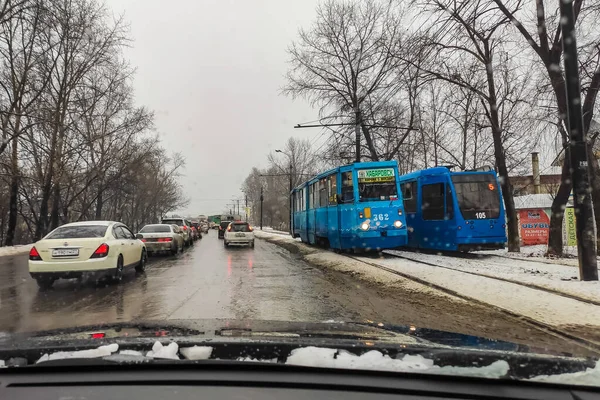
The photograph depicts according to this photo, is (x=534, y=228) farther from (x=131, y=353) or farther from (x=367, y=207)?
(x=131, y=353)

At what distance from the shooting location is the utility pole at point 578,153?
30.3 feet

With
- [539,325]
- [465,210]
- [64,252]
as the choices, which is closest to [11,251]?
[64,252]

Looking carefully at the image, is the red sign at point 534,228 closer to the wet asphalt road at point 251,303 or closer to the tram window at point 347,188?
the tram window at point 347,188

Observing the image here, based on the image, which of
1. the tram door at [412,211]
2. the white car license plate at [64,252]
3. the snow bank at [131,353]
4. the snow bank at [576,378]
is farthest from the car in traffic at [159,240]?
the snow bank at [576,378]

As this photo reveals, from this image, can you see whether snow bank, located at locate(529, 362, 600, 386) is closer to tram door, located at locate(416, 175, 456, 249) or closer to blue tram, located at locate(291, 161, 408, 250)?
blue tram, located at locate(291, 161, 408, 250)

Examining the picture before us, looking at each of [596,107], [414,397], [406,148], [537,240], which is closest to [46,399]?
[414,397]

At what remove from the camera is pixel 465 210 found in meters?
16.2

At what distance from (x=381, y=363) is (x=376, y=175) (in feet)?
47.0

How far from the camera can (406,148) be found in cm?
3170

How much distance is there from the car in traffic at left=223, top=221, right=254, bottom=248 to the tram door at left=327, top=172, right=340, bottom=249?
896cm

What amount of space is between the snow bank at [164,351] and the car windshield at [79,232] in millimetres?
8663

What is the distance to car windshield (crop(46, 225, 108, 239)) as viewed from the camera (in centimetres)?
1045

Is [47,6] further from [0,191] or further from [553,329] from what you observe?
[0,191]

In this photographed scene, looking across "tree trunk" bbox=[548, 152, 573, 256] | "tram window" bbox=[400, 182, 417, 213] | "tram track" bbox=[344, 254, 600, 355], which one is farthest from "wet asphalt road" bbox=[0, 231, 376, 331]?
"tree trunk" bbox=[548, 152, 573, 256]
